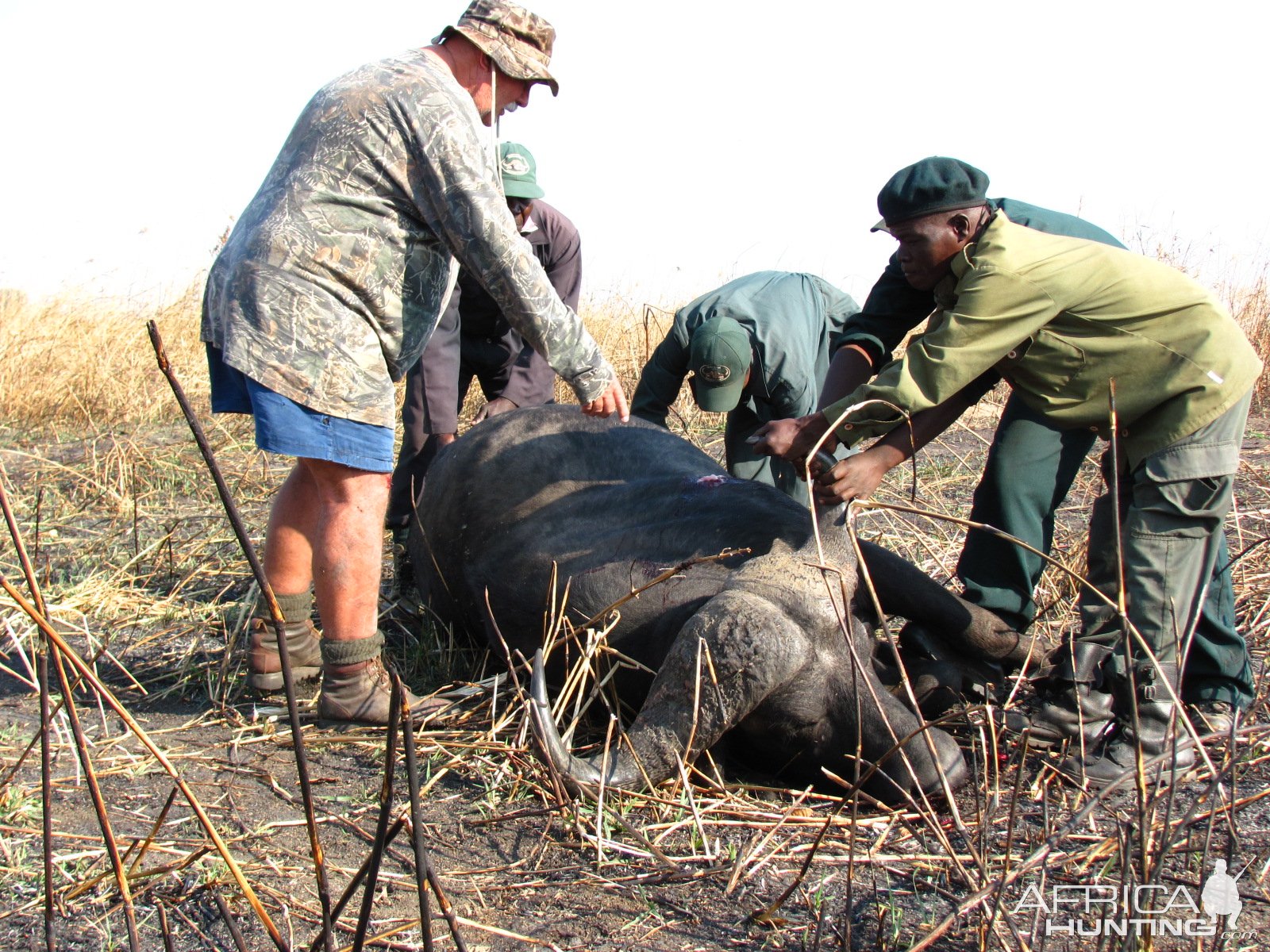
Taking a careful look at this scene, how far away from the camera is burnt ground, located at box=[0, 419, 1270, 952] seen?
224 centimetres

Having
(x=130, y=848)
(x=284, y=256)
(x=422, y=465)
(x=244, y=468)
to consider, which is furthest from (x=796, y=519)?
(x=244, y=468)

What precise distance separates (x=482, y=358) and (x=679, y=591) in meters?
2.94

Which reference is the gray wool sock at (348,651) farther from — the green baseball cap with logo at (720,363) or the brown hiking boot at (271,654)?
the green baseball cap with logo at (720,363)

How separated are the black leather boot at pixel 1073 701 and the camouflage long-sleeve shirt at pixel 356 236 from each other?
1.84 metres

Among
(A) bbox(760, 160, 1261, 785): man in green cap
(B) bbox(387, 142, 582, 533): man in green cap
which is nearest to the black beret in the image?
(A) bbox(760, 160, 1261, 785): man in green cap

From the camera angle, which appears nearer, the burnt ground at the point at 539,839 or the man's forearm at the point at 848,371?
the burnt ground at the point at 539,839

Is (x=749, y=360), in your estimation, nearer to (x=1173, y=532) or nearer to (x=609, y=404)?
(x=609, y=404)

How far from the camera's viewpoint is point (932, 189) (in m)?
3.09

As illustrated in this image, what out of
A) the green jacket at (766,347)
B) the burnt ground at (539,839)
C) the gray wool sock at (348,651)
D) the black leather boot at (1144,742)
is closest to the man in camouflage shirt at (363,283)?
the gray wool sock at (348,651)

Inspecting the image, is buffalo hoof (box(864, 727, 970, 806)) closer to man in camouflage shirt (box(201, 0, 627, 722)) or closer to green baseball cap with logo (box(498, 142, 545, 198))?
man in camouflage shirt (box(201, 0, 627, 722))

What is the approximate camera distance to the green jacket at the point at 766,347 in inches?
206

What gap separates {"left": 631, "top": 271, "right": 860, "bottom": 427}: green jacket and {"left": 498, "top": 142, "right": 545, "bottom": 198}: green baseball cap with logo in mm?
986

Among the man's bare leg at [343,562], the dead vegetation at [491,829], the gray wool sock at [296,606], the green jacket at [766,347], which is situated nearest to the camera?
the dead vegetation at [491,829]

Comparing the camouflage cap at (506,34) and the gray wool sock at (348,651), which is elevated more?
the camouflage cap at (506,34)
